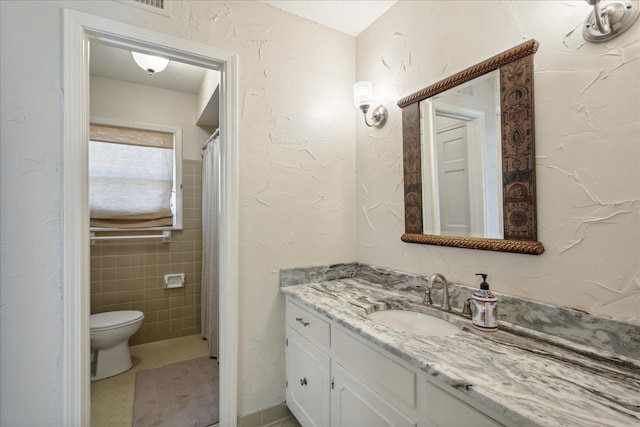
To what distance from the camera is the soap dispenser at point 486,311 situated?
111cm

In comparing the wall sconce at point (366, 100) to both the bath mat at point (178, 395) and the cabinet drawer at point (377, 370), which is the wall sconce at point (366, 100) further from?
the bath mat at point (178, 395)

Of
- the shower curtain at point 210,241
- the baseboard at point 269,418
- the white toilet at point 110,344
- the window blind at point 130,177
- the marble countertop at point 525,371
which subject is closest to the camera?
the marble countertop at point 525,371

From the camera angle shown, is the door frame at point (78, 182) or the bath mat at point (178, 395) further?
the bath mat at point (178, 395)

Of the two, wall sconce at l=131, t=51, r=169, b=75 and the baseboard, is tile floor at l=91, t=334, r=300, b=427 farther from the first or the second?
wall sconce at l=131, t=51, r=169, b=75

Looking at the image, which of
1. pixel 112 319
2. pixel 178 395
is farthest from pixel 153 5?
pixel 178 395

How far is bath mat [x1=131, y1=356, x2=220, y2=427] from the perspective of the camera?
1775mm

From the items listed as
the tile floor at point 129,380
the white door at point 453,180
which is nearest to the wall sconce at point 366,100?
the white door at point 453,180

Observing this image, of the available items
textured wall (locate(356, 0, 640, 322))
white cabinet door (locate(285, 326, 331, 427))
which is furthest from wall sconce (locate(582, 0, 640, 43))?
white cabinet door (locate(285, 326, 331, 427))

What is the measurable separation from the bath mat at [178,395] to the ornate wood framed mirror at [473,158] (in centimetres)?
A: 166

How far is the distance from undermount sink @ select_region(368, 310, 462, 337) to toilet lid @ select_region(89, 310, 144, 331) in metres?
2.01

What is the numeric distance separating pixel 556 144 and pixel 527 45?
396 millimetres

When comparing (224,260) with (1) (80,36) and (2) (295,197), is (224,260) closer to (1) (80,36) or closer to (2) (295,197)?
(2) (295,197)

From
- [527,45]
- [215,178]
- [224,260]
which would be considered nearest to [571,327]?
[527,45]

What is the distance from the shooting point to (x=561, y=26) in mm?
1037
